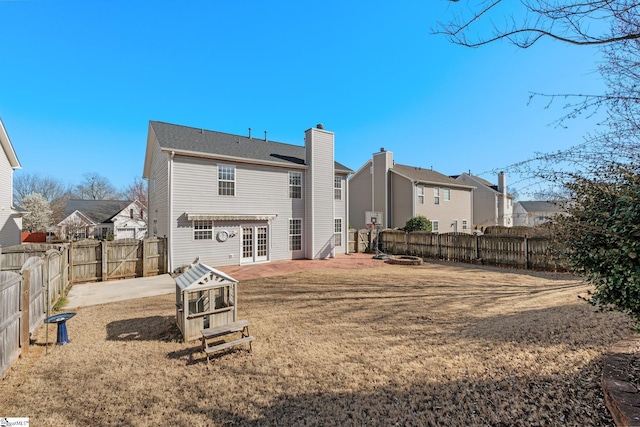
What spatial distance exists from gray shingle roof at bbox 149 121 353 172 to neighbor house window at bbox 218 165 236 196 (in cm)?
70

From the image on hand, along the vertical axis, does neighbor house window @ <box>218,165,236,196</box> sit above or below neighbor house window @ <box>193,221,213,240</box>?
above

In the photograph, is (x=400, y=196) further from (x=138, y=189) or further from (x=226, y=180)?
(x=138, y=189)

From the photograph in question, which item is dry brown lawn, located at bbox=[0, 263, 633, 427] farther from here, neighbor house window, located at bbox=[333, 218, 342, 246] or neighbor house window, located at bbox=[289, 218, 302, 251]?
neighbor house window, located at bbox=[333, 218, 342, 246]

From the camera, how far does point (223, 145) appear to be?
14.2m

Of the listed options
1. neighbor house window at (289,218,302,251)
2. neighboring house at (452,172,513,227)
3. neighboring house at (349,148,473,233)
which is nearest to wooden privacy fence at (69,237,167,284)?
neighbor house window at (289,218,302,251)

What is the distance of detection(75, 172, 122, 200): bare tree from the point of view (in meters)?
44.5

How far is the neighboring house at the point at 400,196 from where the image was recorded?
21484 mm

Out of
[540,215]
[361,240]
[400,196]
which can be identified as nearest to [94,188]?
[361,240]

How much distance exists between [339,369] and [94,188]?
5628 cm

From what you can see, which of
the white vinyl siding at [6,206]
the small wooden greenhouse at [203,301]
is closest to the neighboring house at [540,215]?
the small wooden greenhouse at [203,301]

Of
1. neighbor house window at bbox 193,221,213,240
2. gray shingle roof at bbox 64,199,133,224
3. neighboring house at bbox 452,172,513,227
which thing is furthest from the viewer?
gray shingle roof at bbox 64,199,133,224

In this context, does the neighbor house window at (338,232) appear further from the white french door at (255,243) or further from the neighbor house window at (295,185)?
the white french door at (255,243)

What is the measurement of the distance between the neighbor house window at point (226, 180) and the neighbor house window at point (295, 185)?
3.25m

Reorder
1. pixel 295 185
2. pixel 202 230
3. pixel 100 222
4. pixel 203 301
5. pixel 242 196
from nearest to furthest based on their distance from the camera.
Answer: pixel 203 301
pixel 202 230
pixel 242 196
pixel 295 185
pixel 100 222
